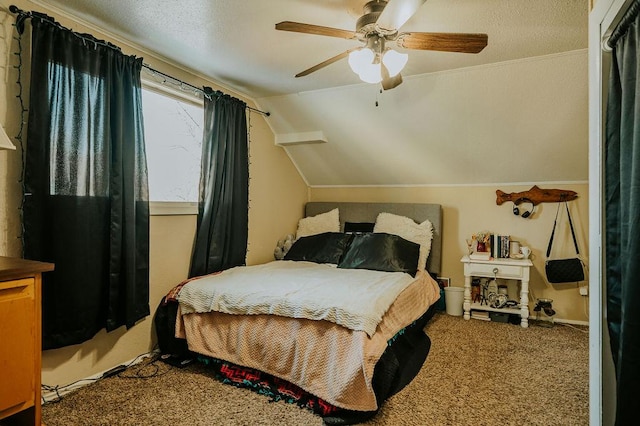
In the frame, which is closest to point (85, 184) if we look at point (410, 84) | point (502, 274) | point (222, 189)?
point (222, 189)

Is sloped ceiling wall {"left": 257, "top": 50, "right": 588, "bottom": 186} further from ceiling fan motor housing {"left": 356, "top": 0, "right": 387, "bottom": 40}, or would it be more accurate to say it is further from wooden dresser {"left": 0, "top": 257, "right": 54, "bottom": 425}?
wooden dresser {"left": 0, "top": 257, "right": 54, "bottom": 425}

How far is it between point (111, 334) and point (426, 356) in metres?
2.19

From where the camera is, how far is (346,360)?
1862mm

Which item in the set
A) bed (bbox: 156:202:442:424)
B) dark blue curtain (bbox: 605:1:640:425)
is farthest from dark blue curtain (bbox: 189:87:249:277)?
dark blue curtain (bbox: 605:1:640:425)

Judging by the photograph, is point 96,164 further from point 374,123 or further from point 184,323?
point 374,123

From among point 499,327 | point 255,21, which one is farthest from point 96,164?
point 499,327

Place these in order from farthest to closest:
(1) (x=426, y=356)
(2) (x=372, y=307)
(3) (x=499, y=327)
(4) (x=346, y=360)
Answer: (3) (x=499, y=327), (1) (x=426, y=356), (2) (x=372, y=307), (4) (x=346, y=360)

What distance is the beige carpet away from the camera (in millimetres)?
1885

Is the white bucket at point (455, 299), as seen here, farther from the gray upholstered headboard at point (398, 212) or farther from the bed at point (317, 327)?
the bed at point (317, 327)

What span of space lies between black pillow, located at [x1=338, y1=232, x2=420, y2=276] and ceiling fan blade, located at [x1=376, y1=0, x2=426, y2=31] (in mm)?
2029

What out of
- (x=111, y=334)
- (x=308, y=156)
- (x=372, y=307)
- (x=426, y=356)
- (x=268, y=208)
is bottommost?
(x=426, y=356)

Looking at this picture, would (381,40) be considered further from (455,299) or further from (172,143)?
(455,299)

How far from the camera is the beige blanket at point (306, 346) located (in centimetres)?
182

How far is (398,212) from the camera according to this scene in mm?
4031
